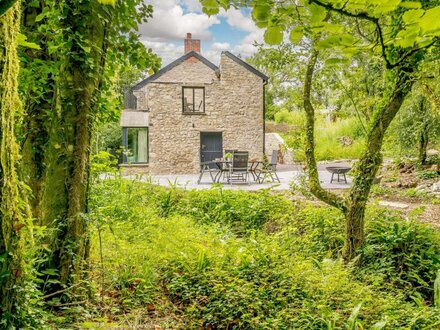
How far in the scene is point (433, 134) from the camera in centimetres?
1166

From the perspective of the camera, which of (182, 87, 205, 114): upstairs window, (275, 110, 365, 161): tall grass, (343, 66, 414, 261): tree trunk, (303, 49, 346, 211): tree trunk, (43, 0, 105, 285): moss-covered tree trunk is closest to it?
(43, 0, 105, 285): moss-covered tree trunk

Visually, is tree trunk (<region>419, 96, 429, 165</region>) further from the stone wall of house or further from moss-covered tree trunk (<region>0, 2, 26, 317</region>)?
moss-covered tree trunk (<region>0, 2, 26, 317</region>)

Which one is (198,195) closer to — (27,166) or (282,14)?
(27,166)

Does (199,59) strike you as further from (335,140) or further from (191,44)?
(335,140)

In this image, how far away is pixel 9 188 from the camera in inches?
50.0

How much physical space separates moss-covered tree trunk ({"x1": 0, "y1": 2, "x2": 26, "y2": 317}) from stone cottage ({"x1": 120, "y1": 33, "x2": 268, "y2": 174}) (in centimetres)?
1509

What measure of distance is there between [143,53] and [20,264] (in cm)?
226

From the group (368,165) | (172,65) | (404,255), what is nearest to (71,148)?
(368,165)

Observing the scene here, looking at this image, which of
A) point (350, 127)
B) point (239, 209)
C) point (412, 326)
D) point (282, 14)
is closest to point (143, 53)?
point (282, 14)

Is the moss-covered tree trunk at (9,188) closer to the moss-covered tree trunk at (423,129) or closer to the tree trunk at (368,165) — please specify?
the tree trunk at (368,165)

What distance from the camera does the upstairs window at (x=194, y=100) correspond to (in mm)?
16891

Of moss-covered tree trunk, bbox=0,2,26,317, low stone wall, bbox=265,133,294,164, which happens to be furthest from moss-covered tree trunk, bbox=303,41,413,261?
low stone wall, bbox=265,133,294,164

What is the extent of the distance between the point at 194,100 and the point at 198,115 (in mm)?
895

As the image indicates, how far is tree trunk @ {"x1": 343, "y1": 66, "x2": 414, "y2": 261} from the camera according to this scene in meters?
3.93
